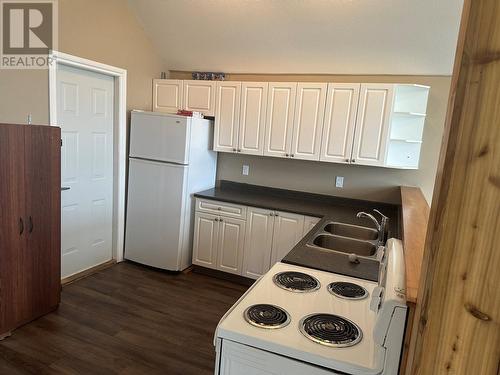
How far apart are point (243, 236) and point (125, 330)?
4.73 feet

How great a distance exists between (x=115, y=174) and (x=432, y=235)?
3.61m

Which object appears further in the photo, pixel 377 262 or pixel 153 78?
pixel 153 78

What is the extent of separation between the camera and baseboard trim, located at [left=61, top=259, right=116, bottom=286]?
3.42 meters

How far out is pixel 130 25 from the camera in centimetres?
372

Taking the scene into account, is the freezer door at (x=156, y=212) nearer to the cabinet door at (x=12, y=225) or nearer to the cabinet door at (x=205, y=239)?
the cabinet door at (x=205, y=239)

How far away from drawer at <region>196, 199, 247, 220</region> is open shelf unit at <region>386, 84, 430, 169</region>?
5.00 ft

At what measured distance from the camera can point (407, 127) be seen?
343 cm

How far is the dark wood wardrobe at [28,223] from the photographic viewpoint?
2367 mm

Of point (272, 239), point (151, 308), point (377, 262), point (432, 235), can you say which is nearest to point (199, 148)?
point (272, 239)

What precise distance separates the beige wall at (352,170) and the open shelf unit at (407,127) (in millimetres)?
136

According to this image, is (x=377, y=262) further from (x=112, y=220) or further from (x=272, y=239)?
(x=112, y=220)

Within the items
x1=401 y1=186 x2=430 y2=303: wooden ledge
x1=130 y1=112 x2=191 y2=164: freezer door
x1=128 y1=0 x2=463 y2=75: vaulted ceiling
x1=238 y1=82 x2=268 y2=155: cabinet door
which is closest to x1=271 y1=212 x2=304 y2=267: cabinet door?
x1=238 y1=82 x2=268 y2=155: cabinet door

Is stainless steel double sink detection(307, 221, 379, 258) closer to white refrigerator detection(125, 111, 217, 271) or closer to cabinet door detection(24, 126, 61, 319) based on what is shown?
white refrigerator detection(125, 111, 217, 271)

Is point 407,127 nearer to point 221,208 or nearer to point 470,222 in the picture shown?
point 221,208
